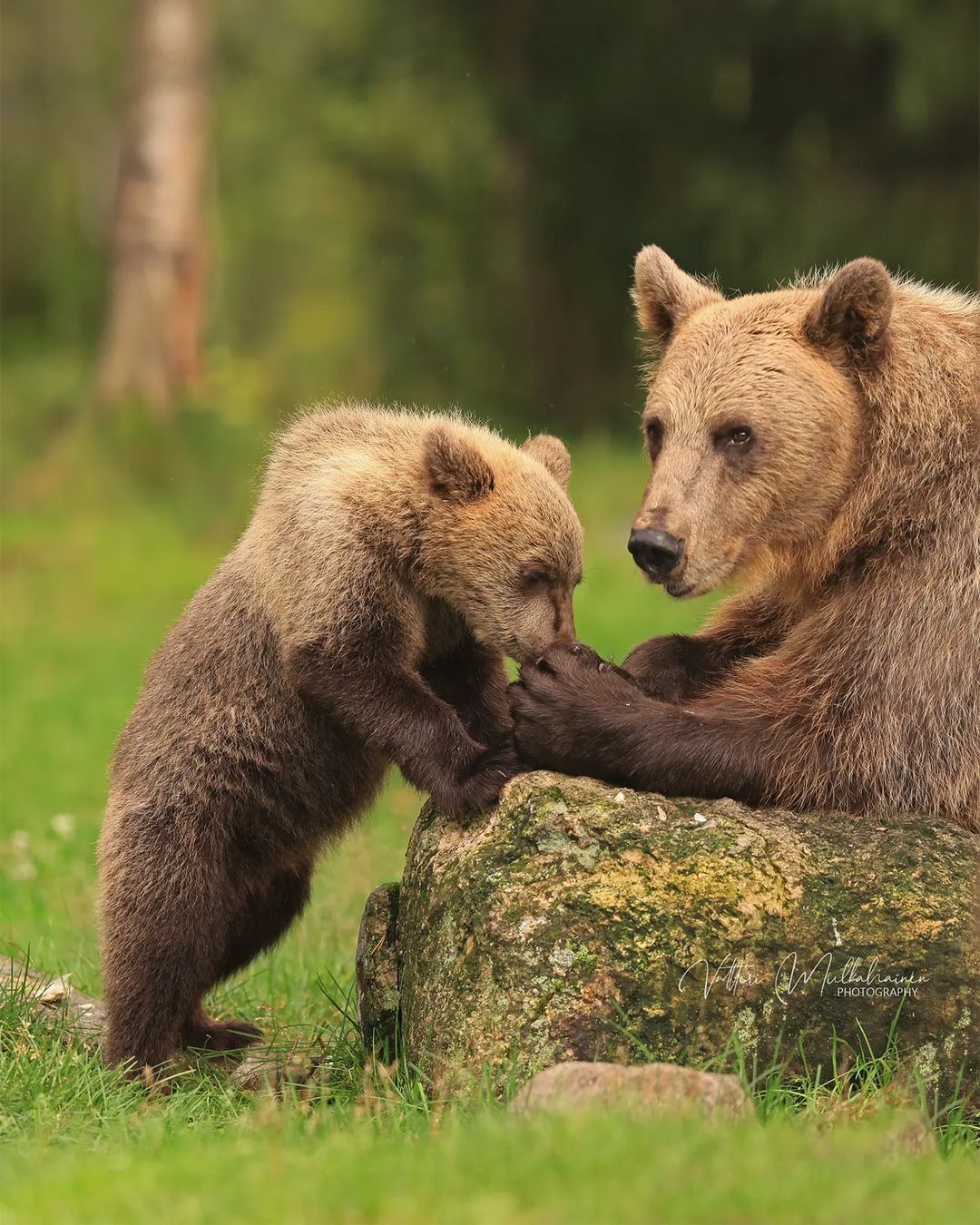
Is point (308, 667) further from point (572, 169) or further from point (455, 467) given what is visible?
point (572, 169)

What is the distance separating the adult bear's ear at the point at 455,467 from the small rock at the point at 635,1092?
6.79 feet

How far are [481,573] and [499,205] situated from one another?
17.8 m

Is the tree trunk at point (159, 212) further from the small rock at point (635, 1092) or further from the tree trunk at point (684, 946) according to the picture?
the small rock at point (635, 1092)

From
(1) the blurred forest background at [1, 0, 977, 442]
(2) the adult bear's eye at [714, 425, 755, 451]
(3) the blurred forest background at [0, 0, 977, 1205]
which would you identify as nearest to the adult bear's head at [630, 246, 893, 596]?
(2) the adult bear's eye at [714, 425, 755, 451]

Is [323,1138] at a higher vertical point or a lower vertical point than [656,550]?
lower

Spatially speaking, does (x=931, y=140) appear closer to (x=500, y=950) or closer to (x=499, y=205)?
(x=499, y=205)

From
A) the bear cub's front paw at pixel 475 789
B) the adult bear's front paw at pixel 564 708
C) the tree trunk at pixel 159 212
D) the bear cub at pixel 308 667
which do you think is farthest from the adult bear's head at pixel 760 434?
the tree trunk at pixel 159 212

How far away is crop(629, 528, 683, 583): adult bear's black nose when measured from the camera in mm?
5234

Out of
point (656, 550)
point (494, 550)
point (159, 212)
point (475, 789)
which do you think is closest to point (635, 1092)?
point (475, 789)

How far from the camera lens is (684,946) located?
4805 millimetres

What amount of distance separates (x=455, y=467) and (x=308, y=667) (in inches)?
33.2

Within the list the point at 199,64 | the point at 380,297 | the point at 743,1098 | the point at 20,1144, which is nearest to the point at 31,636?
the point at 199,64

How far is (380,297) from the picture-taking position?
77.8 ft

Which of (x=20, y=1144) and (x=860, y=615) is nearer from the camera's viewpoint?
(x=20, y=1144)
